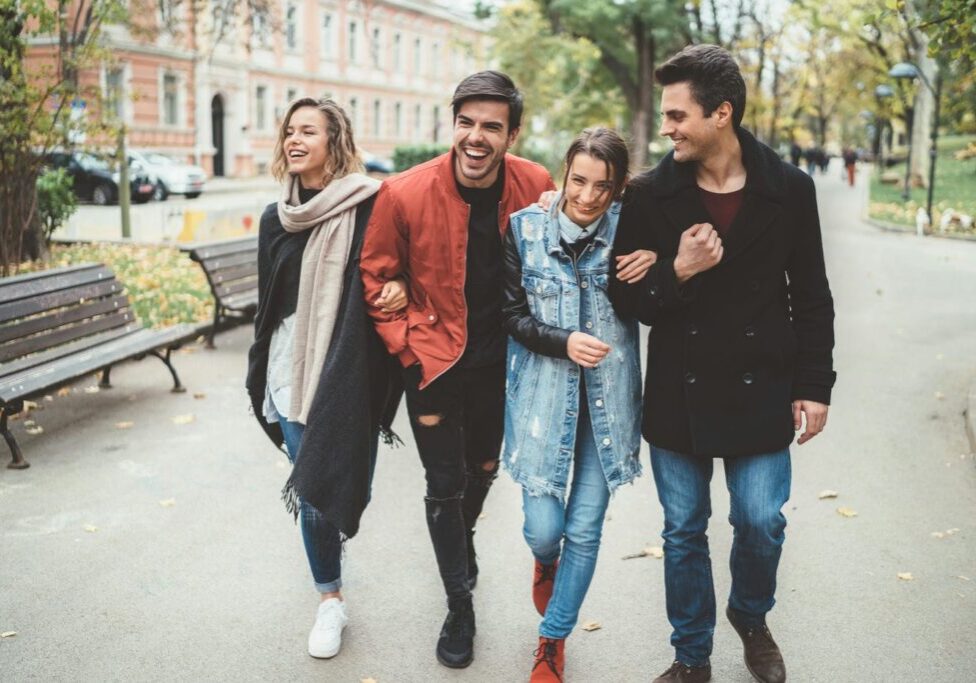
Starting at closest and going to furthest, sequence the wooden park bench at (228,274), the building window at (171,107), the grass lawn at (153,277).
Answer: the wooden park bench at (228,274) → the grass lawn at (153,277) → the building window at (171,107)

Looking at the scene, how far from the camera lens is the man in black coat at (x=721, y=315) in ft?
9.73

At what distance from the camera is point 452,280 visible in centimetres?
335

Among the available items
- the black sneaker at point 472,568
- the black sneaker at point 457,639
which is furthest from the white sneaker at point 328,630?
the black sneaker at point 472,568

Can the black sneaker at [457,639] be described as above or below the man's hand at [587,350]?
below

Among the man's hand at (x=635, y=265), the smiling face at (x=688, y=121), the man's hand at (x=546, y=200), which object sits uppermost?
the smiling face at (x=688, y=121)

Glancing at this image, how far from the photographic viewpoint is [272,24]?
16.4 meters

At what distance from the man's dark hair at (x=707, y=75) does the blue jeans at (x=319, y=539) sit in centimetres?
166

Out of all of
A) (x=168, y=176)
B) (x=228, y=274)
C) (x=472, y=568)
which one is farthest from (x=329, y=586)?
(x=168, y=176)

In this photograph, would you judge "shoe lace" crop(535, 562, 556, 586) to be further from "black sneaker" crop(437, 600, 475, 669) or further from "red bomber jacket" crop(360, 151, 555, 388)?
"red bomber jacket" crop(360, 151, 555, 388)

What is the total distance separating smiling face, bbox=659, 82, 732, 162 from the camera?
294cm

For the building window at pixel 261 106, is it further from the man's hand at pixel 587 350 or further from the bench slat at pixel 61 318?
the man's hand at pixel 587 350

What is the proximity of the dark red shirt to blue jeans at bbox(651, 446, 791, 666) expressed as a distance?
736 millimetres

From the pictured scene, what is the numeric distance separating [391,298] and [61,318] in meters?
4.04

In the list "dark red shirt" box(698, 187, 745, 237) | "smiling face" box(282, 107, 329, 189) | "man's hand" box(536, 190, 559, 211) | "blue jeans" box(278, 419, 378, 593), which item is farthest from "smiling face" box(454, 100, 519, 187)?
"blue jeans" box(278, 419, 378, 593)
